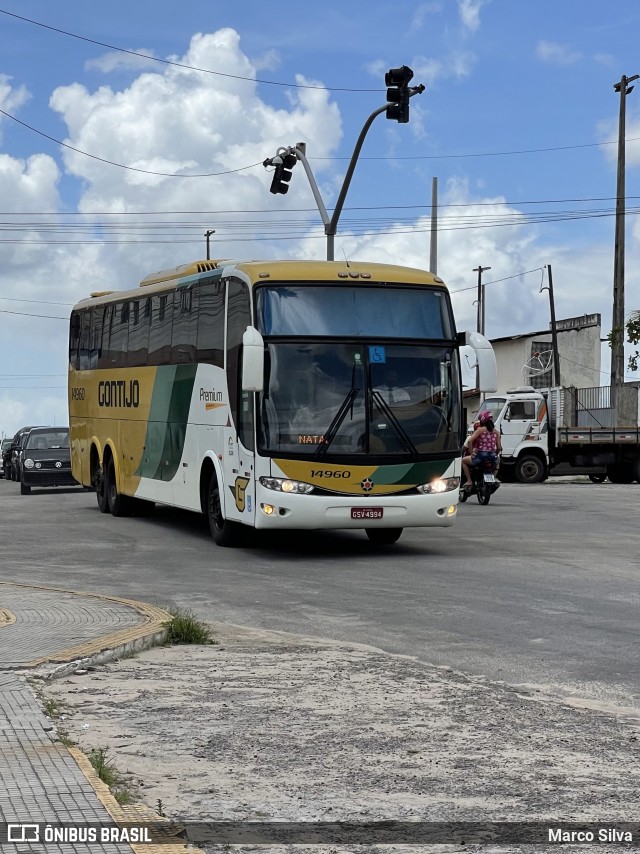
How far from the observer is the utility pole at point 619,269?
151 ft

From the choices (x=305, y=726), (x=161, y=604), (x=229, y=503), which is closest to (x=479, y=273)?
(x=229, y=503)

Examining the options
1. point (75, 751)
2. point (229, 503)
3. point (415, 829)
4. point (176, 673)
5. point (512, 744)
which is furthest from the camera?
point (229, 503)

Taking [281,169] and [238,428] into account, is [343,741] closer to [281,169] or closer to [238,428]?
[238,428]

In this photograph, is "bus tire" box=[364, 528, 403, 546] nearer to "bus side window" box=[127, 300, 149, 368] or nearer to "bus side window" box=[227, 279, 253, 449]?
"bus side window" box=[227, 279, 253, 449]

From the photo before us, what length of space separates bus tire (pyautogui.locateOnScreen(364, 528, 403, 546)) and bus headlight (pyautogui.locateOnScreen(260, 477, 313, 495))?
9.16 feet

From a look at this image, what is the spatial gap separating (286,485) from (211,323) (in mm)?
3293

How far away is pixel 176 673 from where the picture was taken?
8.22 m

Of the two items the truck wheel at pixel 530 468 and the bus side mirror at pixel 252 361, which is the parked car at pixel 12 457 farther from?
the bus side mirror at pixel 252 361

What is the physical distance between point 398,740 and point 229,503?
36.1 feet

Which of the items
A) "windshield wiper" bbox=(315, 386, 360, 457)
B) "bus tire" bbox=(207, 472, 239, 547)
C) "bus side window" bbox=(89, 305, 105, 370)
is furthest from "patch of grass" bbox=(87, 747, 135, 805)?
"bus side window" bbox=(89, 305, 105, 370)

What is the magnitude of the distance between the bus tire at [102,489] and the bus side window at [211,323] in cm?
626

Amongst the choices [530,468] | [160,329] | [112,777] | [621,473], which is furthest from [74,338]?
[112,777]

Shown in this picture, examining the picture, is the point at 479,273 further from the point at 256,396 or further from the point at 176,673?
the point at 176,673

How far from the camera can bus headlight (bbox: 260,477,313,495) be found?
16.1 meters
